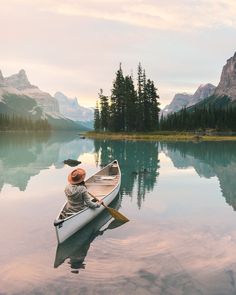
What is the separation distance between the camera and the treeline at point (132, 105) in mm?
117062

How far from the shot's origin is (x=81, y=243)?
603 inches

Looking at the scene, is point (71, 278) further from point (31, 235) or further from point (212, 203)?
point (212, 203)

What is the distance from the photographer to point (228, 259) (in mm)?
13430

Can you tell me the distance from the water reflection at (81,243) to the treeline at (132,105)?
97.8 meters

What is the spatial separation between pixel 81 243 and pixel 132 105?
339 feet

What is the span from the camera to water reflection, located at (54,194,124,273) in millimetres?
13156

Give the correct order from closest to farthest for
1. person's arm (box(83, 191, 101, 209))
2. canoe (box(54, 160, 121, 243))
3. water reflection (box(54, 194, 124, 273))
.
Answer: water reflection (box(54, 194, 124, 273))
canoe (box(54, 160, 121, 243))
person's arm (box(83, 191, 101, 209))

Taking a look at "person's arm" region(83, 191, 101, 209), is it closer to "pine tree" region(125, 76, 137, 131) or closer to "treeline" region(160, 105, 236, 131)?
"pine tree" region(125, 76, 137, 131)

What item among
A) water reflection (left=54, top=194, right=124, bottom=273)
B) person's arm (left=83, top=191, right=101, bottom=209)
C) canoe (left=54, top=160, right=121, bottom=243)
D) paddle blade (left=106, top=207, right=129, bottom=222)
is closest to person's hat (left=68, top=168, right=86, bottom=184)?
person's arm (left=83, top=191, right=101, bottom=209)

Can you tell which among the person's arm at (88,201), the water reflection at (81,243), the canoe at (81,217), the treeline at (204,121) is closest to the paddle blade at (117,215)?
the water reflection at (81,243)

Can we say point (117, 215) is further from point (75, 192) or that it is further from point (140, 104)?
point (140, 104)

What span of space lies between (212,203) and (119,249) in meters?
11.5

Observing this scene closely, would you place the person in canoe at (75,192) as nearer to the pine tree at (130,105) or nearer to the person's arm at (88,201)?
the person's arm at (88,201)

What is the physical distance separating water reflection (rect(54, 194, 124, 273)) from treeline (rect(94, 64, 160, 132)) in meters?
97.8
